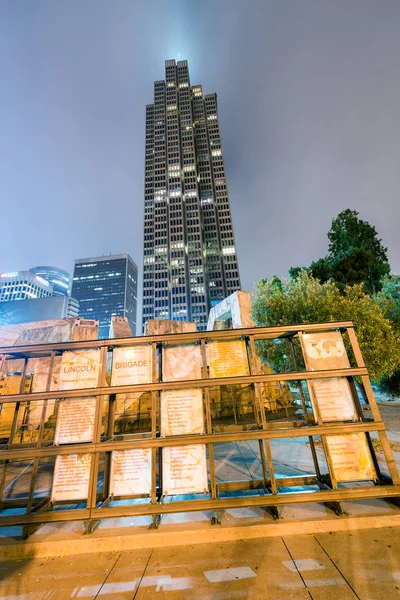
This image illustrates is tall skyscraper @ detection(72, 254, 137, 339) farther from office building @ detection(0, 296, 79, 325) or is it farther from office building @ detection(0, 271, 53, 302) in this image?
office building @ detection(0, 296, 79, 325)

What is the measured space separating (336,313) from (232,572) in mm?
9326

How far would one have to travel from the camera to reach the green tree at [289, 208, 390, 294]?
18.6m

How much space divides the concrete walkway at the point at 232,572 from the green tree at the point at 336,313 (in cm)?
554

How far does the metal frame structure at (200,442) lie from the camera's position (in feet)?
11.6

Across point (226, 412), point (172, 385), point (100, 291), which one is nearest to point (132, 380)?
point (172, 385)

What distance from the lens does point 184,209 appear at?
112375mm

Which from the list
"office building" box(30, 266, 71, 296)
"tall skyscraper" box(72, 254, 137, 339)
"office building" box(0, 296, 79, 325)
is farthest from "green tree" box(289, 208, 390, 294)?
"office building" box(30, 266, 71, 296)

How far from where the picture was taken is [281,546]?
10.5ft

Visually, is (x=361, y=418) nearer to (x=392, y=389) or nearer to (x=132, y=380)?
(x=132, y=380)

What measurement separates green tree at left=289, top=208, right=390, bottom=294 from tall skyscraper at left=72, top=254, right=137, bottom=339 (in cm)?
17311

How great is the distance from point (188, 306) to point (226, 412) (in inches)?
3405

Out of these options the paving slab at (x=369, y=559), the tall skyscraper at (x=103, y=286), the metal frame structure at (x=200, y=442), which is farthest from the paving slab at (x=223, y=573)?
the tall skyscraper at (x=103, y=286)

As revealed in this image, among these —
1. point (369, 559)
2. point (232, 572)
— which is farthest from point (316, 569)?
point (232, 572)

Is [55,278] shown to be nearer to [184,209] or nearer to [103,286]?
[103,286]
